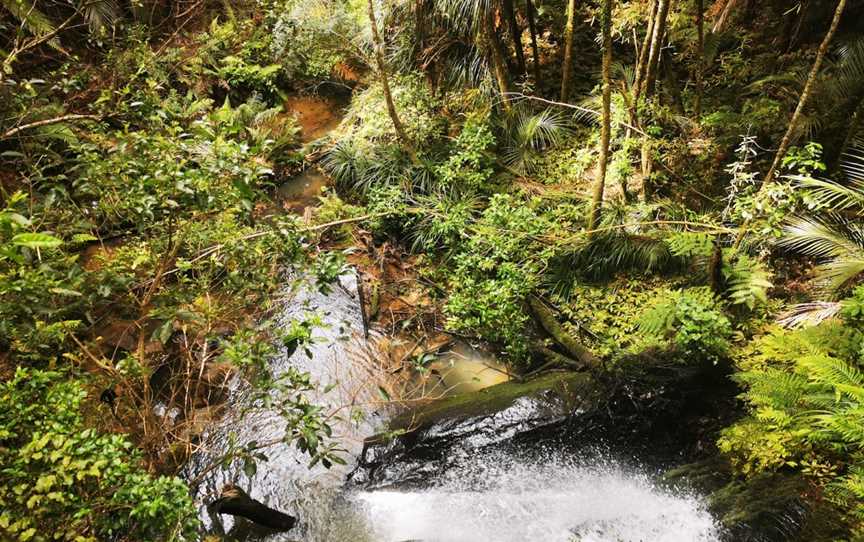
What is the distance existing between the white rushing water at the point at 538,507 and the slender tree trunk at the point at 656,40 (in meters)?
3.54

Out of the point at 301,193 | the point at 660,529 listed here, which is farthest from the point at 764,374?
the point at 301,193

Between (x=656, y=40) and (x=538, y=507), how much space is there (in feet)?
13.4

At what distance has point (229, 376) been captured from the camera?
16.0ft

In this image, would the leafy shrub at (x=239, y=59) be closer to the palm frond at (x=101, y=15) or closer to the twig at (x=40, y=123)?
the palm frond at (x=101, y=15)

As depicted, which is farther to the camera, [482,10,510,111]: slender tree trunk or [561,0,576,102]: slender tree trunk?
[482,10,510,111]: slender tree trunk

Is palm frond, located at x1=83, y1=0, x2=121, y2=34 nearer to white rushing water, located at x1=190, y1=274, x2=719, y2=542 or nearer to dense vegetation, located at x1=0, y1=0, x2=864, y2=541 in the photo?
A: dense vegetation, located at x1=0, y1=0, x2=864, y2=541

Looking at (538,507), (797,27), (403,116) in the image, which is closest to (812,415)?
(538,507)

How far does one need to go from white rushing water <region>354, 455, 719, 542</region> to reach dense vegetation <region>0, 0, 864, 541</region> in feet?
2.14

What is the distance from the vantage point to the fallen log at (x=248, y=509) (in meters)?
3.58

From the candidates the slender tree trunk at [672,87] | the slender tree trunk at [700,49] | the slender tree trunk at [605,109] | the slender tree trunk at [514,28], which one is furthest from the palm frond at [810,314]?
the slender tree trunk at [514,28]

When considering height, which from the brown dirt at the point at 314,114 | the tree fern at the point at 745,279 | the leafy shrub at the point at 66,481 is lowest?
the tree fern at the point at 745,279

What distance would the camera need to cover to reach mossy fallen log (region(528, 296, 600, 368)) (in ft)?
15.3

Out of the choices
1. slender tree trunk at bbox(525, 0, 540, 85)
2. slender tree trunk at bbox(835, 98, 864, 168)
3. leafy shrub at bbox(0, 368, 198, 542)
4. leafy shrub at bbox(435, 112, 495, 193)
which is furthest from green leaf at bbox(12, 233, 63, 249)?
slender tree trunk at bbox(525, 0, 540, 85)

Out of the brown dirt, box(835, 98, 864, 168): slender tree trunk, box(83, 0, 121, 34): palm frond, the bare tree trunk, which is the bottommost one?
the brown dirt
